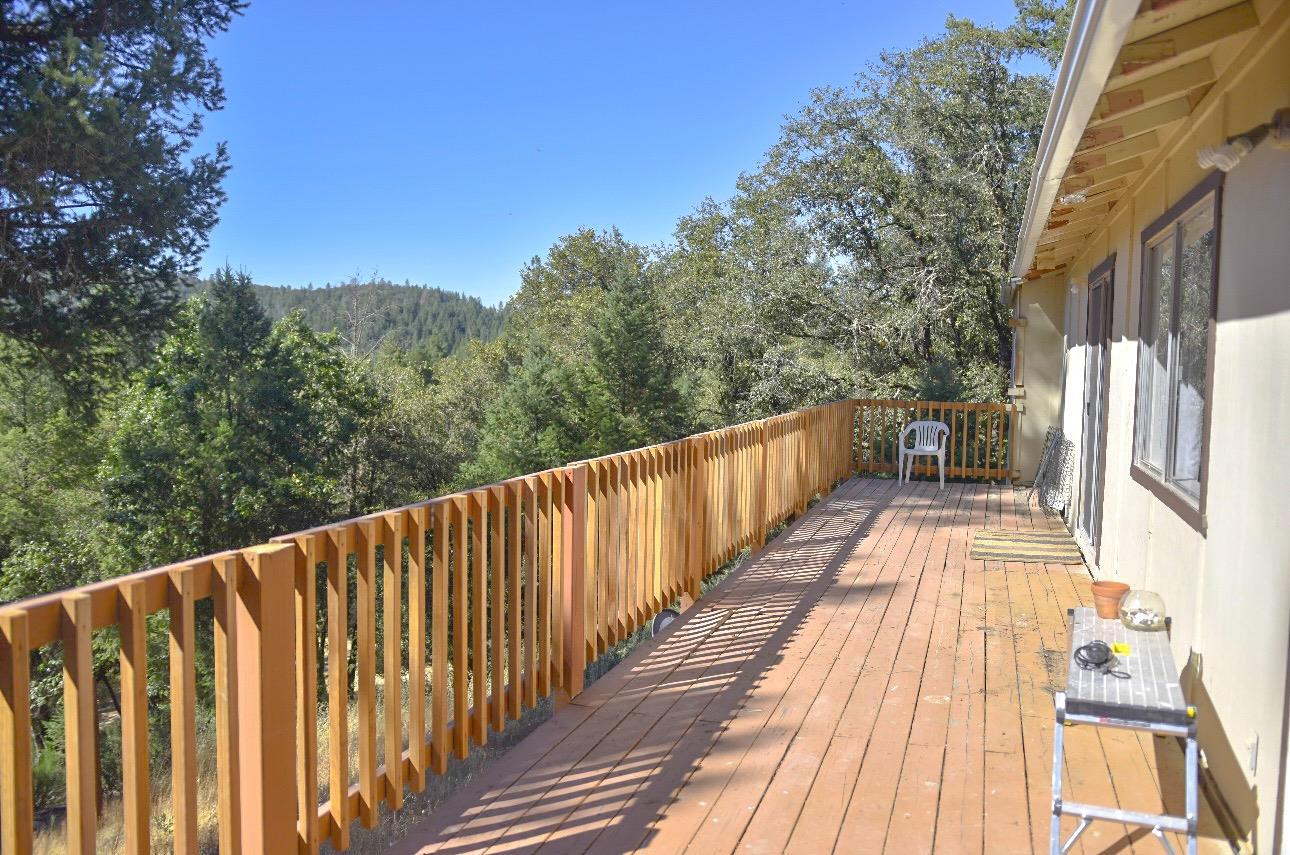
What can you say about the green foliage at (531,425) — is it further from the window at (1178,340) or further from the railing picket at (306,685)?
the railing picket at (306,685)

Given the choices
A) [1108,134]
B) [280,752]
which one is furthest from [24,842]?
[1108,134]

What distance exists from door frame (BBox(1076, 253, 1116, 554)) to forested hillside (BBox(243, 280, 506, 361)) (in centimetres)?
2217

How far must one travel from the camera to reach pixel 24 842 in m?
1.53

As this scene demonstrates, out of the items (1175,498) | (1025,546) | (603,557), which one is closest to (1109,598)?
(1175,498)

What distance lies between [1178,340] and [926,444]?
745 cm

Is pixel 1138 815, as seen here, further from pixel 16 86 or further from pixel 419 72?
pixel 419 72

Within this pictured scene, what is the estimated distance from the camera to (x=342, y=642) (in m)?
2.25

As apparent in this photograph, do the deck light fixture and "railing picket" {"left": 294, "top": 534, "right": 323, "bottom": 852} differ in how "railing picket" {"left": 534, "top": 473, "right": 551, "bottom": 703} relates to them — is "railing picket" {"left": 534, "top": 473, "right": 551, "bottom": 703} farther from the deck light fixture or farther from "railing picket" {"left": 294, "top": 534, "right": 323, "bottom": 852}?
the deck light fixture

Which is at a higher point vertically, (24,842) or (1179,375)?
(1179,375)

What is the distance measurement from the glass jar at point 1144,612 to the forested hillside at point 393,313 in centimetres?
2447

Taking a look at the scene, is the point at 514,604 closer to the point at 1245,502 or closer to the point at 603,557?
A: the point at 603,557

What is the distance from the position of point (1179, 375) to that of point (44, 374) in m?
14.6

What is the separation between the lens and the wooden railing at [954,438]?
11.2m

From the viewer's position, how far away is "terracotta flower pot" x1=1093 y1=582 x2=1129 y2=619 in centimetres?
333
